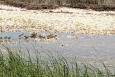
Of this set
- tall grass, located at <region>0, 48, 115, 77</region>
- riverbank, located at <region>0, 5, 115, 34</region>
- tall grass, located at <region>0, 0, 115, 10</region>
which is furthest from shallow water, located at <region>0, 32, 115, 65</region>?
tall grass, located at <region>0, 0, 115, 10</region>

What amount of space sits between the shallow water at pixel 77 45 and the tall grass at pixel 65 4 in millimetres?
12073

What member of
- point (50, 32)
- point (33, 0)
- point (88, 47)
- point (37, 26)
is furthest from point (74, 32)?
point (33, 0)

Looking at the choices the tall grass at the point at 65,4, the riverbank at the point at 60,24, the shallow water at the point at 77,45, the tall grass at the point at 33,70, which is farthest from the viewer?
the tall grass at the point at 65,4

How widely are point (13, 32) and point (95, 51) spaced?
640 cm

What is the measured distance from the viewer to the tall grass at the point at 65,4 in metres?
30.7

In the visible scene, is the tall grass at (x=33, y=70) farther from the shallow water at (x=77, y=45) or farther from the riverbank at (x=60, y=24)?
the riverbank at (x=60, y=24)

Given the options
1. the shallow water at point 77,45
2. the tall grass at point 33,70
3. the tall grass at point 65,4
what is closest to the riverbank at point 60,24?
the shallow water at point 77,45

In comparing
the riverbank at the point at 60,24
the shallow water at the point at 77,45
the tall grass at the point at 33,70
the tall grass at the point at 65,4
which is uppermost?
the tall grass at the point at 33,70

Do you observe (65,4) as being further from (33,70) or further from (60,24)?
(33,70)

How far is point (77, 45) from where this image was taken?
616 inches

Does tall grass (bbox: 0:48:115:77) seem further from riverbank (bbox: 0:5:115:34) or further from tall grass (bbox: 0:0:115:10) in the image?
tall grass (bbox: 0:0:115:10)

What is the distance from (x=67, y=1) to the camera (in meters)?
33.1

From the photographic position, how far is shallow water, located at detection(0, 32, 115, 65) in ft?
40.7

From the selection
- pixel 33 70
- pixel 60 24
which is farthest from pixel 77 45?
pixel 33 70
